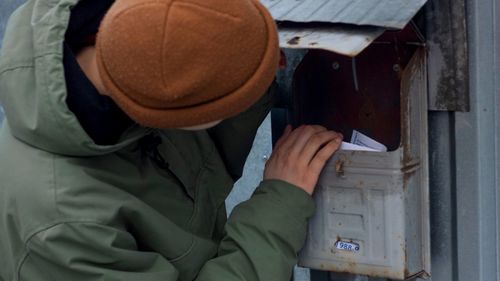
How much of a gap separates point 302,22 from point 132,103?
49 centimetres

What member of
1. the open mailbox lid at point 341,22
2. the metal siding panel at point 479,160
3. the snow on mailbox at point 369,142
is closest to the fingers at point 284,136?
the snow on mailbox at point 369,142

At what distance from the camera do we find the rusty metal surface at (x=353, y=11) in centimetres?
156

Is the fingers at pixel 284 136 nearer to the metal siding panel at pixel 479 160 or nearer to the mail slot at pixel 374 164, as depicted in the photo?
the mail slot at pixel 374 164

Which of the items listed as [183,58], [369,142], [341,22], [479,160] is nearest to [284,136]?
[369,142]

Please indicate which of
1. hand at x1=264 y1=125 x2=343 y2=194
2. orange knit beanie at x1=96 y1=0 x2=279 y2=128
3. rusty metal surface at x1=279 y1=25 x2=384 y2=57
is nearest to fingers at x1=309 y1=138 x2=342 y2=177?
hand at x1=264 y1=125 x2=343 y2=194

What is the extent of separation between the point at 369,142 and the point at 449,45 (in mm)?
284

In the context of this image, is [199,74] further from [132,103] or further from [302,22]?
[302,22]

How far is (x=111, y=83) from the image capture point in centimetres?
134

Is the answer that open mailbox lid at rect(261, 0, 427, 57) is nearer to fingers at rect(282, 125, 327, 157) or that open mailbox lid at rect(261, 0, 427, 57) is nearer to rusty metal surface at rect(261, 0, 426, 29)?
rusty metal surface at rect(261, 0, 426, 29)

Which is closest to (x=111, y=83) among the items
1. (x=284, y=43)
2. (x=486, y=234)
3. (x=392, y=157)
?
(x=284, y=43)

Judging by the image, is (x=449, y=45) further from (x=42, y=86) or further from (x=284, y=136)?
(x=42, y=86)

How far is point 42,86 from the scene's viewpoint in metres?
1.38

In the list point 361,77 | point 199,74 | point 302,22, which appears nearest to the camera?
point 199,74

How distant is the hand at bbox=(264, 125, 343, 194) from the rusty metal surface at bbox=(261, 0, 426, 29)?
0.27 metres
